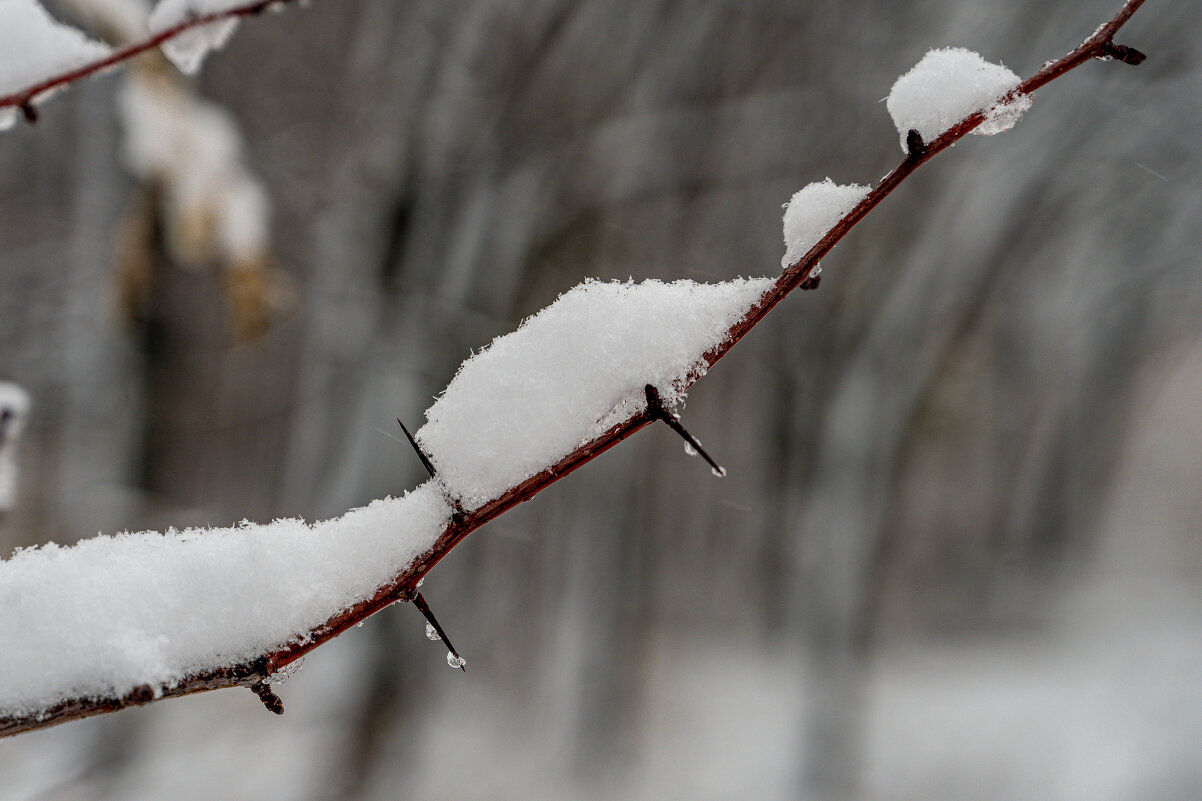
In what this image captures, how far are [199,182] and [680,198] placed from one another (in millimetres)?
2110

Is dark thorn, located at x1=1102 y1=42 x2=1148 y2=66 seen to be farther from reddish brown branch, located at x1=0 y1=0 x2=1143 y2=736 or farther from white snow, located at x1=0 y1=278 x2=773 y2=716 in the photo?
white snow, located at x1=0 y1=278 x2=773 y2=716

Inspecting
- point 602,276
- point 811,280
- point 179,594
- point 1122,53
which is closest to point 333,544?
point 179,594

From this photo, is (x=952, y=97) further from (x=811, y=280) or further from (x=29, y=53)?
(x=29, y=53)

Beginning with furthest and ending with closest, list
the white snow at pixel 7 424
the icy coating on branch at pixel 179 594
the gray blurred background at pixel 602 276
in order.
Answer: the gray blurred background at pixel 602 276
the white snow at pixel 7 424
the icy coating on branch at pixel 179 594

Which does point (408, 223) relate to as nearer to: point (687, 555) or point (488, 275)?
point (488, 275)

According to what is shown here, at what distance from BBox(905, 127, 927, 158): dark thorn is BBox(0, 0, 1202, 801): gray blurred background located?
2.16 meters

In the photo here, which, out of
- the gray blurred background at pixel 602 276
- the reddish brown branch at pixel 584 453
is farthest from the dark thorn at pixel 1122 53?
the gray blurred background at pixel 602 276

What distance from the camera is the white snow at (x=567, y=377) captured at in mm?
A: 342

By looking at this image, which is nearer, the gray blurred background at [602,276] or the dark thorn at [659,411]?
the dark thorn at [659,411]

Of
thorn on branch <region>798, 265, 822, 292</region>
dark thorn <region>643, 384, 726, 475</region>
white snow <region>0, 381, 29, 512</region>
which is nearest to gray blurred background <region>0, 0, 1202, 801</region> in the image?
white snow <region>0, 381, 29, 512</region>

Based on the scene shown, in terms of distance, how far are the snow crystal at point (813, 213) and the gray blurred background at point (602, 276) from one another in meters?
2.16

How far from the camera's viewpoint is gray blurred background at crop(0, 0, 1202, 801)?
236 cm

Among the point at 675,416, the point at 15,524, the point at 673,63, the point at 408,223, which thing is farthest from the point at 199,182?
the point at 15,524

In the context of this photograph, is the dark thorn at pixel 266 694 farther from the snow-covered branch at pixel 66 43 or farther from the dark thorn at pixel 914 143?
the dark thorn at pixel 914 143
